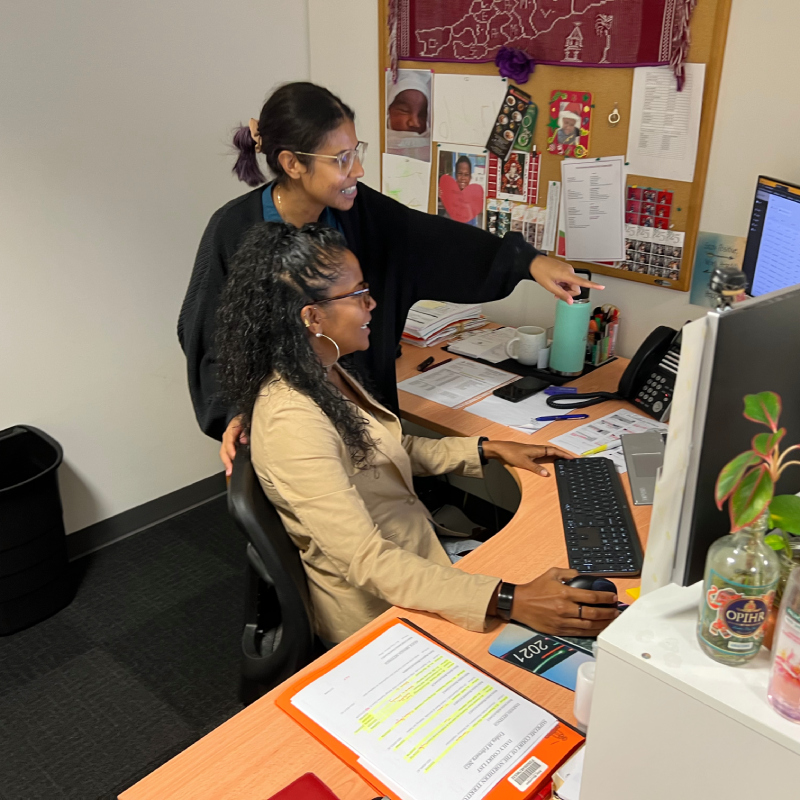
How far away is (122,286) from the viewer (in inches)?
101

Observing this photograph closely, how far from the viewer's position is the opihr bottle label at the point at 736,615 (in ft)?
2.35

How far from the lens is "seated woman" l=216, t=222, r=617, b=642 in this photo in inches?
47.3

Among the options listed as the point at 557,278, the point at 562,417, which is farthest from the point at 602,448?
the point at 557,278

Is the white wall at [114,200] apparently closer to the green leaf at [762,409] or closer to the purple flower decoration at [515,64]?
the purple flower decoration at [515,64]

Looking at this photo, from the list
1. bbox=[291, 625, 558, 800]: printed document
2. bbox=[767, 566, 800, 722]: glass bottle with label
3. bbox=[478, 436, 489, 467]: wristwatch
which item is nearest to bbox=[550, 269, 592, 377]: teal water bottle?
bbox=[478, 436, 489, 467]: wristwatch

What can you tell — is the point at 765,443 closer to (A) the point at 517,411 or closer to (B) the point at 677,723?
(B) the point at 677,723

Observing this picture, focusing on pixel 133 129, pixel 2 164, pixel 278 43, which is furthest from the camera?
pixel 278 43

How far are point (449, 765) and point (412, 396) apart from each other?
1229 mm

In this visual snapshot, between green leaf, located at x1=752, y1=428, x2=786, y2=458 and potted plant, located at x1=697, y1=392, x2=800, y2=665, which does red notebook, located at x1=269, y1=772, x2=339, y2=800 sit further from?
green leaf, located at x1=752, y1=428, x2=786, y2=458

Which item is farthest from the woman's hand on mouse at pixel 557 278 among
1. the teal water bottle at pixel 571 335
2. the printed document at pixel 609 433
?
the printed document at pixel 609 433

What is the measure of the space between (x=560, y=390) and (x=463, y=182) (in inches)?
32.5

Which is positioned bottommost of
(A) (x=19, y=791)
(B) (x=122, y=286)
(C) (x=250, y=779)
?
(A) (x=19, y=791)

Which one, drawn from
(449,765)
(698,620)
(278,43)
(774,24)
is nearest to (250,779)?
(449,765)

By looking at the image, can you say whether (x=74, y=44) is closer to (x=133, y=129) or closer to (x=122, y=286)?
(x=133, y=129)
